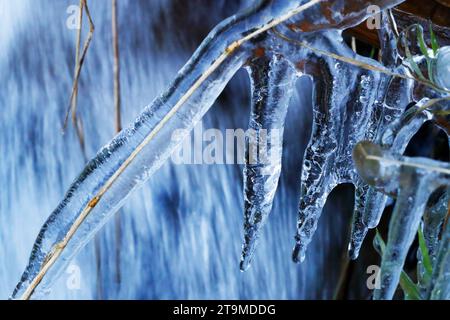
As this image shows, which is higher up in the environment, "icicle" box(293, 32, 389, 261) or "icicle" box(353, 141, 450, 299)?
"icicle" box(293, 32, 389, 261)

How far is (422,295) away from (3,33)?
4.72ft

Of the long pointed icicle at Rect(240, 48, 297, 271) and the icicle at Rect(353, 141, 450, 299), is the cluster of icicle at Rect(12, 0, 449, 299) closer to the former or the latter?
the long pointed icicle at Rect(240, 48, 297, 271)

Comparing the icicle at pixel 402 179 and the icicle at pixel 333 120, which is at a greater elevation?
the icicle at pixel 333 120

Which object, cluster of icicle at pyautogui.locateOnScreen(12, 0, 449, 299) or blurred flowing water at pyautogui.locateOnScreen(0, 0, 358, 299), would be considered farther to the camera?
blurred flowing water at pyautogui.locateOnScreen(0, 0, 358, 299)

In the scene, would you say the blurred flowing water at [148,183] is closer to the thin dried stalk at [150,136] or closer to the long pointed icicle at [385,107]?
the long pointed icicle at [385,107]

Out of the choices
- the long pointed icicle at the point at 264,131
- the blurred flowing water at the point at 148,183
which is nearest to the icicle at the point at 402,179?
the long pointed icicle at the point at 264,131

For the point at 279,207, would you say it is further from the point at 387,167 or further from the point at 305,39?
the point at 387,167

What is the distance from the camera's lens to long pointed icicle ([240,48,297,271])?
109cm

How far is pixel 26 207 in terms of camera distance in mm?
2020

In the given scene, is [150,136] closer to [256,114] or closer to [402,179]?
[256,114]

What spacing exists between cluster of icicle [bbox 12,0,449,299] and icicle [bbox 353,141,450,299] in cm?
16

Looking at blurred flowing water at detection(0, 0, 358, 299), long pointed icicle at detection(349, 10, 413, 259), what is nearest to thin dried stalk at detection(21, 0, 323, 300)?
long pointed icicle at detection(349, 10, 413, 259)

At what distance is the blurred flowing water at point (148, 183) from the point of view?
1.98m
